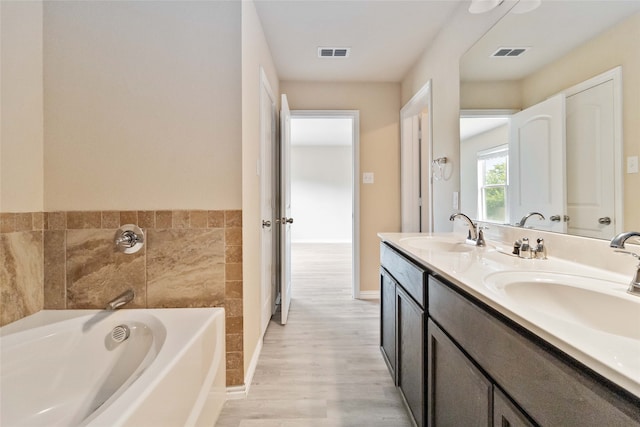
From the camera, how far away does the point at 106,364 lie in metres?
1.28

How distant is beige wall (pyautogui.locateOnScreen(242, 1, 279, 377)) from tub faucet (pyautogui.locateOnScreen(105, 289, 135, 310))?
1.89ft

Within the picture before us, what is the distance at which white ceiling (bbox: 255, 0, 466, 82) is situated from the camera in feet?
6.12

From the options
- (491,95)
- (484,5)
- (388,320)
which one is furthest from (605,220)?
(484,5)

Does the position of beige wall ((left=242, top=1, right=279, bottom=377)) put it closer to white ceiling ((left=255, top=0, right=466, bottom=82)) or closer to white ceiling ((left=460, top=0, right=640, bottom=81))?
white ceiling ((left=255, top=0, right=466, bottom=82))

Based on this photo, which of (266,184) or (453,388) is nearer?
(453,388)

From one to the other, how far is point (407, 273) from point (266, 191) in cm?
135

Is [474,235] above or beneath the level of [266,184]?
beneath

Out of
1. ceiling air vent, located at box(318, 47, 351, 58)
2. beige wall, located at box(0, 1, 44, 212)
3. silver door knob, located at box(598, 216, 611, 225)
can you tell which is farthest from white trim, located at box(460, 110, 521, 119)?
beige wall, located at box(0, 1, 44, 212)

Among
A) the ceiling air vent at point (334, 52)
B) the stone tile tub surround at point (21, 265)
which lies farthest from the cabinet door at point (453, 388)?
the ceiling air vent at point (334, 52)

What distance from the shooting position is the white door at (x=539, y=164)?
113cm

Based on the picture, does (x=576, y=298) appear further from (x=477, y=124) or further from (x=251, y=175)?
(x=251, y=175)

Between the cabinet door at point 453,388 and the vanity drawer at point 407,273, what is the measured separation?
132mm

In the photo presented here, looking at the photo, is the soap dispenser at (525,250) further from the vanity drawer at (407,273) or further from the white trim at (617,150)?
the vanity drawer at (407,273)

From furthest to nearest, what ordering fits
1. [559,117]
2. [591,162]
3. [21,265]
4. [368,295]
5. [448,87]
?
[368,295], [448,87], [21,265], [559,117], [591,162]
